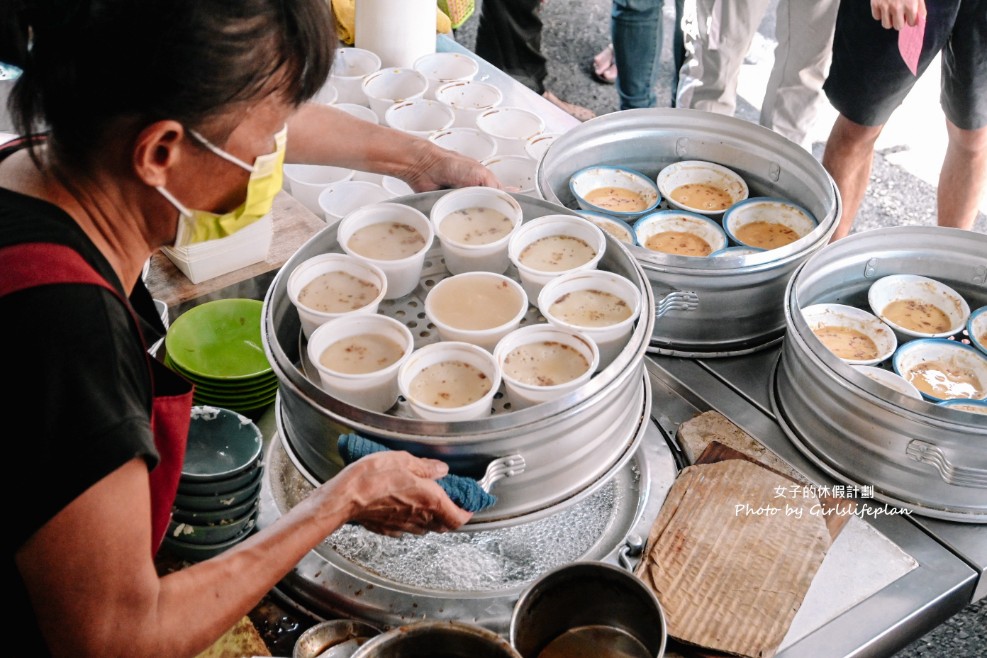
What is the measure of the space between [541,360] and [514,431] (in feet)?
0.95

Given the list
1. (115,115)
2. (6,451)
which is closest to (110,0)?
(115,115)

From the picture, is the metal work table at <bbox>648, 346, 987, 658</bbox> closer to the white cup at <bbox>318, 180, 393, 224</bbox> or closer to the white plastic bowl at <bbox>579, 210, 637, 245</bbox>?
the white plastic bowl at <bbox>579, 210, 637, 245</bbox>

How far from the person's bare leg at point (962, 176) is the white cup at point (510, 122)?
6.77ft

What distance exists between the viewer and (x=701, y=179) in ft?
9.02

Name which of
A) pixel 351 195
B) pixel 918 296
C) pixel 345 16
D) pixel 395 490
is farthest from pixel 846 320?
pixel 345 16

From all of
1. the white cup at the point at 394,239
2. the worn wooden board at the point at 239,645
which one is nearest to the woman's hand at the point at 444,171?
the white cup at the point at 394,239

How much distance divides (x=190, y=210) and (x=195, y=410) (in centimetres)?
69

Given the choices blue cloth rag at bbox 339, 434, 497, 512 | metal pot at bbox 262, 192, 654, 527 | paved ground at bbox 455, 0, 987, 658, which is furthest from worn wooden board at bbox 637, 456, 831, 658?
paved ground at bbox 455, 0, 987, 658

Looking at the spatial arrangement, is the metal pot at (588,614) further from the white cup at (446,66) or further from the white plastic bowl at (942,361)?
the white cup at (446,66)

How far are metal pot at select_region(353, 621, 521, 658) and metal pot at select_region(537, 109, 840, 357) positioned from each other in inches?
42.4

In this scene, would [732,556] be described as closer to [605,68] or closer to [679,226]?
[679,226]

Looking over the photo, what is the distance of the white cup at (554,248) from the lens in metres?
1.95

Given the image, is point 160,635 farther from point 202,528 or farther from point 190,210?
point 190,210

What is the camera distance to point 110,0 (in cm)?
109
